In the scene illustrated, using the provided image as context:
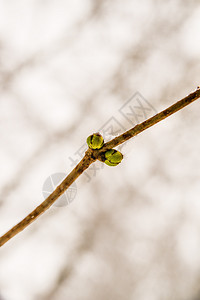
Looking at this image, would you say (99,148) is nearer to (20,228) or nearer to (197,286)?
(20,228)

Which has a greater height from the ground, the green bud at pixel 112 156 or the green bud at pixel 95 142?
the green bud at pixel 95 142

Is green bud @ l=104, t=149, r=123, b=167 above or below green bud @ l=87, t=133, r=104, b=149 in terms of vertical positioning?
below

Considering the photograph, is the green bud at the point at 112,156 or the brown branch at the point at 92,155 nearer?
the brown branch at the point at 92,155

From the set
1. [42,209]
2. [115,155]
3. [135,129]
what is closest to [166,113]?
[135,129]

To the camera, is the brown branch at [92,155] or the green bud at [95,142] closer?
the brown branch at [92,155]

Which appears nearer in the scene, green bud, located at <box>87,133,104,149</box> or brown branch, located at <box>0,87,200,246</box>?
brown branch, located at <box>0,87,200,246</box>

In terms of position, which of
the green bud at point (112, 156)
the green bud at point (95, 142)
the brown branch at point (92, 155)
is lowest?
the brown branch at point (92, 155)

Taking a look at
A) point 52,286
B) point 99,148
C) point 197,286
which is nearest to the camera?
point 99,148

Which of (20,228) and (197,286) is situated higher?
(20,228)
